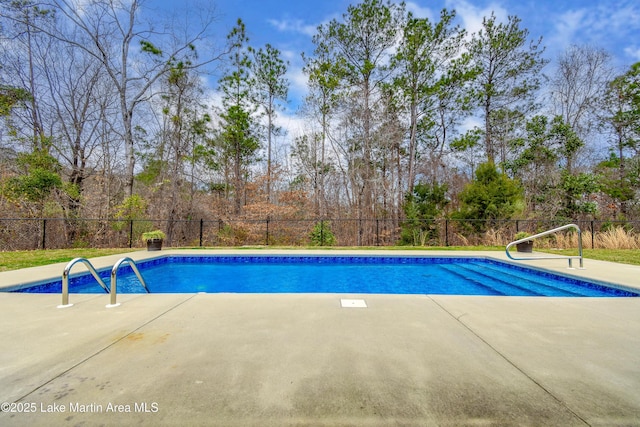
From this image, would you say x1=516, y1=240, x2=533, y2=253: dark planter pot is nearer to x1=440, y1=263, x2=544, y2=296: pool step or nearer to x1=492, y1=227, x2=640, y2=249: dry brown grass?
x1=440, y1=263, x2=544, y2=296: pool step

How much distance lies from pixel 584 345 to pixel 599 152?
53.2ft

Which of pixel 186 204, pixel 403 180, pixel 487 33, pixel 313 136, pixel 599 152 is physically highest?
pixel 487 33

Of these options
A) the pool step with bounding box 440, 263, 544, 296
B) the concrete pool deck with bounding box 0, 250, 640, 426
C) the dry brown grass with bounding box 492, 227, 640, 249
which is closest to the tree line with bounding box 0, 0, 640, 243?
the dry brown grass with bounding box 492, 227, 640, 249

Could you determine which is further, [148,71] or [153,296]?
[148,71]

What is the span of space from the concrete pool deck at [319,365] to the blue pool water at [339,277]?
1749 millimetres

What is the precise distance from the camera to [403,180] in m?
13.7

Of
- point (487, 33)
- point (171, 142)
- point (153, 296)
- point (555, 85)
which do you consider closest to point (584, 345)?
point (153, 296)

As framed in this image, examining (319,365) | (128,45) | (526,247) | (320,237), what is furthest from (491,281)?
(128,45)

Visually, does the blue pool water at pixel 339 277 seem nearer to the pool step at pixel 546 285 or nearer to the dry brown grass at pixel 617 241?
the pool step at pixel 546 285

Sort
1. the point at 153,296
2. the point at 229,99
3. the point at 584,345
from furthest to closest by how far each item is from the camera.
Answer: the point at 229,99 < the point at 153,296 < the point at 584,345

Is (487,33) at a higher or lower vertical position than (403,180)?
higher

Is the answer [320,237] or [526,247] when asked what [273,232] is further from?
[526,247]

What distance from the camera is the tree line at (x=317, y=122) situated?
995cm

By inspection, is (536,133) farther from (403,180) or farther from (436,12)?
(436,12)
